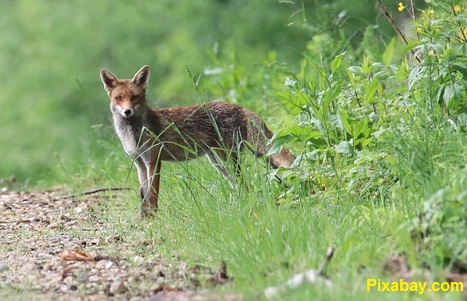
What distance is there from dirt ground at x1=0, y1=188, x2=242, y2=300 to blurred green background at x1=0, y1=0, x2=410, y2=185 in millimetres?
10329

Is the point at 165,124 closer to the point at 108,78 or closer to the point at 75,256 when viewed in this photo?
the point at 108,78

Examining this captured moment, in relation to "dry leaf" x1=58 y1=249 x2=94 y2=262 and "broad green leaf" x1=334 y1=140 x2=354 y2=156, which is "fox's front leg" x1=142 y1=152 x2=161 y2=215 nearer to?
"dry leaf" x1=58 y1=249 x2=94 y2=262

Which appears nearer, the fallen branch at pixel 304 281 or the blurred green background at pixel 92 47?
the fallen branch at pixel 304 281

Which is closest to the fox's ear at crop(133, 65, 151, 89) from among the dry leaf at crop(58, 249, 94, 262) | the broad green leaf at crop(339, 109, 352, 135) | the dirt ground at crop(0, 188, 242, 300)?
the dirt ground at crop(0, 188, 242, 300)

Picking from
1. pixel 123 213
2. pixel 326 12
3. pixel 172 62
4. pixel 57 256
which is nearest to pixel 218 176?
pixel 123 213

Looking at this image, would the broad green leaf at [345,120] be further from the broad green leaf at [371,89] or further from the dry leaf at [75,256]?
the dry leaf at [75,256]

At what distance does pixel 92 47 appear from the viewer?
20.8m

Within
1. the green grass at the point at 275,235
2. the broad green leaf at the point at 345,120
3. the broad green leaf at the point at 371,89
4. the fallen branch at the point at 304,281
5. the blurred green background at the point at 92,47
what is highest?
the blurred green background at the point at 92,47

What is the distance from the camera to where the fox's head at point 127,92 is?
29.1 feet

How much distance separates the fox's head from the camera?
8859mm

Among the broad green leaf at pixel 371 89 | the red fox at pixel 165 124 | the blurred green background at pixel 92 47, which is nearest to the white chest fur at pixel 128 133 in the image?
the red fox at pixel 165 124

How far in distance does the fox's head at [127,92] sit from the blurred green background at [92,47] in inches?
342

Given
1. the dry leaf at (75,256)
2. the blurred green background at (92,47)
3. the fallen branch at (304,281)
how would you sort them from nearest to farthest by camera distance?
1. the fallen branch at (304,281)
2. the dry leaf at (75,256)
3. the blurred green background at (92,47)

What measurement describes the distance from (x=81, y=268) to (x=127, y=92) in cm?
325
